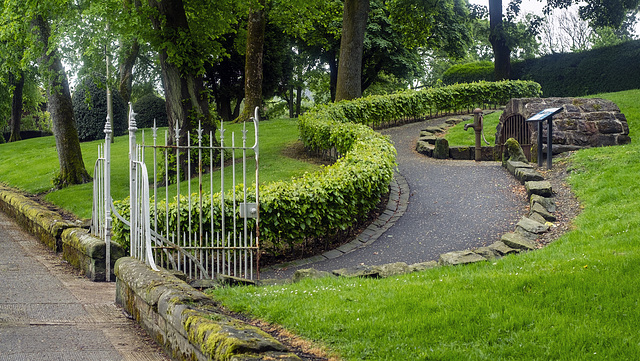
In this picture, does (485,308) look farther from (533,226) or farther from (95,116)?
(95,116)

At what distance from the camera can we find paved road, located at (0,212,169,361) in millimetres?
4500

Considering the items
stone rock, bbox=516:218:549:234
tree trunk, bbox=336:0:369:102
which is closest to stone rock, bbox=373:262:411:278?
stone rock, bbox=516:218:549:234

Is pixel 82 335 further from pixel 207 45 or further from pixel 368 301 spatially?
pixel 207 45

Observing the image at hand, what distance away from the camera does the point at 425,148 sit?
17016 mm

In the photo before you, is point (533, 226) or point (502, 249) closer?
point (502, 249)

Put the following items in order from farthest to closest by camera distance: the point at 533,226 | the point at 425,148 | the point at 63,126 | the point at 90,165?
1. the point at 90,165
2. the point at 425,148
3. the point at 63,126
4. the point at 533,226

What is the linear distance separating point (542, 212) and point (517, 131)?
673cm

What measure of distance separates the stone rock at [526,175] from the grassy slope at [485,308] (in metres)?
4.99

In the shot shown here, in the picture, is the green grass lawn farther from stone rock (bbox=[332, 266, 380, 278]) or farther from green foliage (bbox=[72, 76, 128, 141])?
stone rock (bbox=[332, 266, 380, 278])

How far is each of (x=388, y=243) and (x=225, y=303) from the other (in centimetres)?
482

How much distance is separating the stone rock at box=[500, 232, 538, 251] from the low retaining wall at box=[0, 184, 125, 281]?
5.31 meters

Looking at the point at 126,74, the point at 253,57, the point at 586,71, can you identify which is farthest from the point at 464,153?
the point at 126,74

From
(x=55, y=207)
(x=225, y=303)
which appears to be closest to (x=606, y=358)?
(x=225, y=303)

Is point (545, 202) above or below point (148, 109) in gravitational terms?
below
